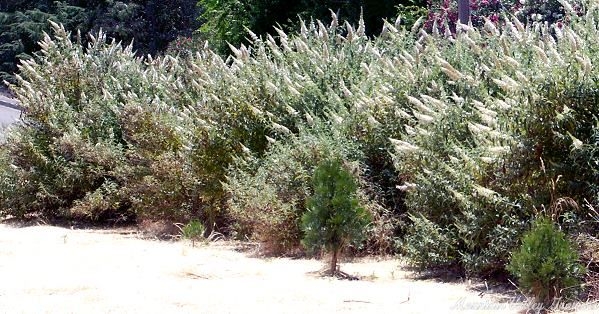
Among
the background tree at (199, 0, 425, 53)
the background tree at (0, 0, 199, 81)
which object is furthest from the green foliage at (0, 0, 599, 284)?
the background tree at (0, 0, 199, 81)

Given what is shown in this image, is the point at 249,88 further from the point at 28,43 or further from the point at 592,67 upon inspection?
the point at 28,43

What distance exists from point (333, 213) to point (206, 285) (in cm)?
135

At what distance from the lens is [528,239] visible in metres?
6.73

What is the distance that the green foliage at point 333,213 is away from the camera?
8578 millimetres

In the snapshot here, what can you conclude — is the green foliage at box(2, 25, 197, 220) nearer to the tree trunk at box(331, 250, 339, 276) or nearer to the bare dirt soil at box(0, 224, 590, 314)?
the bare dirt soil at box(0, 224, 590, 314)

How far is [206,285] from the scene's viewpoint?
845 centimetres

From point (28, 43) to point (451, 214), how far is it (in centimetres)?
3262

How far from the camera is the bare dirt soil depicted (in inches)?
287

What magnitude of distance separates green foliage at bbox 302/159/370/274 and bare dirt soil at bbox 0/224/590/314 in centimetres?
39

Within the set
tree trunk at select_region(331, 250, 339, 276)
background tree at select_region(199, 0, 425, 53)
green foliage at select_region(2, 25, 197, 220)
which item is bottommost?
tree trunk at select_region(331, 250, 339, 276)

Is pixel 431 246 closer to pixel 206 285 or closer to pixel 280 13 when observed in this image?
pixel 206 285

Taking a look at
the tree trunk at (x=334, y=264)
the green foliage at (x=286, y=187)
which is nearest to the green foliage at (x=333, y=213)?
the tree trunk at (x=334, y=264)

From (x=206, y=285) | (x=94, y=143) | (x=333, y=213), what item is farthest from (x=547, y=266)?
(x=94, y=143)

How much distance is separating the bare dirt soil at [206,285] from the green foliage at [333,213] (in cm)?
39
